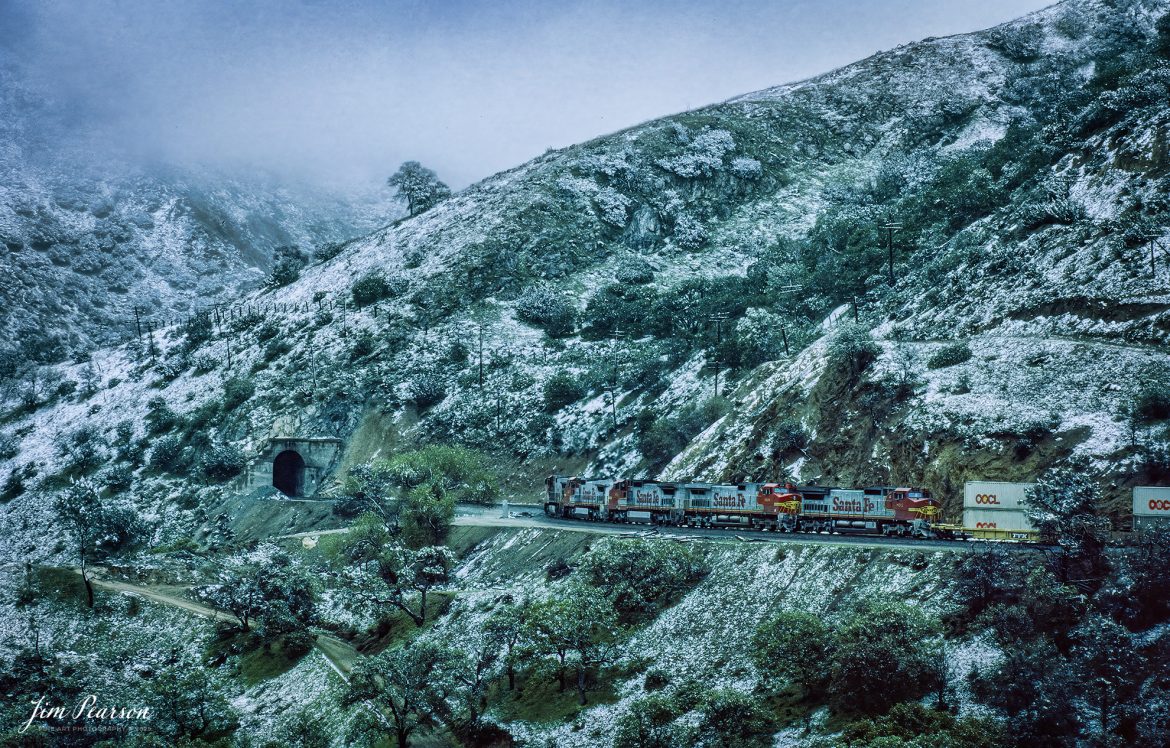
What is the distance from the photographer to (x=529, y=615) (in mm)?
55438

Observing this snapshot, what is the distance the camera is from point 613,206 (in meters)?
156

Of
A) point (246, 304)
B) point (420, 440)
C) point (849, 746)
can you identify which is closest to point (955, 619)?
point (849, 746)

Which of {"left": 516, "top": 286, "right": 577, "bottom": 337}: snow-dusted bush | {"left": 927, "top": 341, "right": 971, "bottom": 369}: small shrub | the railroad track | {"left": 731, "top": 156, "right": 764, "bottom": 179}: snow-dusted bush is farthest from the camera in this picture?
{"left": 731, "top": 156, "right": 764, "bottom": 179}: snow-dusted bush

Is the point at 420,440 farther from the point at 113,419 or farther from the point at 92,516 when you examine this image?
the point at 113,419

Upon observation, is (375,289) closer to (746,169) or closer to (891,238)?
(746,169)

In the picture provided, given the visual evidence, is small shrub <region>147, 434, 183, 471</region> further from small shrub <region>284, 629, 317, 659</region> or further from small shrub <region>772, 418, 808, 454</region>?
small shrub <region>772, 418, 808, 454</region>

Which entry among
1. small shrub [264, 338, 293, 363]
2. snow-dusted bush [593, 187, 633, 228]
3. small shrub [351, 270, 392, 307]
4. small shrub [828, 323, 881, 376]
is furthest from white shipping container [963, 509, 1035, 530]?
snow-dusted bush [593, 187, 633, 228]

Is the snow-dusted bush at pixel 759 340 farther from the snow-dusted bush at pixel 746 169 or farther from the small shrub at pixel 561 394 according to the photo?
the snow-dusted bush at pixel 746 169

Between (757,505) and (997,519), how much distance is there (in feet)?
52.5

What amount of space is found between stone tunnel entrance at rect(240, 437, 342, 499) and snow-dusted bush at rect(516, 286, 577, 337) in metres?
32.8

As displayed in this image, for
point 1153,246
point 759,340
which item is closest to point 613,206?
point 759,340

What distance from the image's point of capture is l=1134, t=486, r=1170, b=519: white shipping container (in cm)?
4734

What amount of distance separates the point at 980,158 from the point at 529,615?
10476cm

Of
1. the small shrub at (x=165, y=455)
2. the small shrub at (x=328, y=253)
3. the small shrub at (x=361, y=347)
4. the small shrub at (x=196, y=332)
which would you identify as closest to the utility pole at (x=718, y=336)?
the small shrub at (x=361, y=347)
